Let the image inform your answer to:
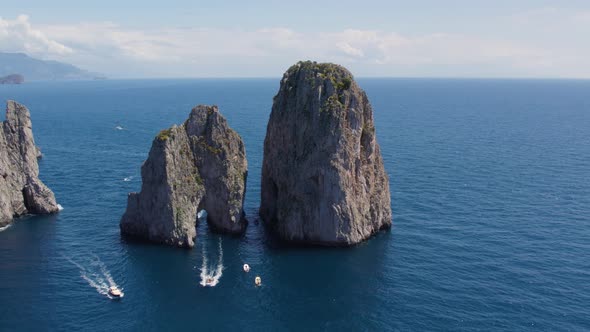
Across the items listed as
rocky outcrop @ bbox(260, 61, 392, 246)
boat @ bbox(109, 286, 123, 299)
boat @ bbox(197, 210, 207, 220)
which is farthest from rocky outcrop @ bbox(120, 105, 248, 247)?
boat @ bbox(109, 286, 123, 299)

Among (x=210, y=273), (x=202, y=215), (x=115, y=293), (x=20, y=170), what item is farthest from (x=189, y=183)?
(x=20, y=170)

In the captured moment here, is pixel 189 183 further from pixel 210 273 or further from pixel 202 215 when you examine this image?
pixel 210 273

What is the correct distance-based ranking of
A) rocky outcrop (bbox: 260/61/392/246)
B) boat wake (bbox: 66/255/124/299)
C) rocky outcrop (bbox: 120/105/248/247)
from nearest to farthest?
boat wake (bbox: 66/255/124/299) < rocky outcrop (bbox: 120/105/248/247) < rocky outcrop (bbox: 260/61/392/246)

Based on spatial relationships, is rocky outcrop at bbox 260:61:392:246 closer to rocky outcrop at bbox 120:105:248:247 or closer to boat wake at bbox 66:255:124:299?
rocky outcrop at bbox 120:105:248:247

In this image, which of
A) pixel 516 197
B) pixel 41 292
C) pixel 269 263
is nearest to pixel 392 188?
pixel 516 197

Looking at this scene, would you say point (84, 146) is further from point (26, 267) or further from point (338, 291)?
point (338, 291)

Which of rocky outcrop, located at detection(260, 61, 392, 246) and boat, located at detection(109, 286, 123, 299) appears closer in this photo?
boat, located at detection(109, 286, 123, 299)
